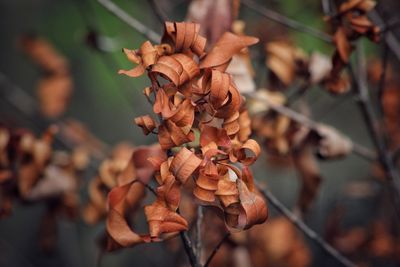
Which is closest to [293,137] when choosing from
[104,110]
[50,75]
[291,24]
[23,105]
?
[291,24]

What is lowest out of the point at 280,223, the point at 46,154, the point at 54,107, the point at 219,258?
the point at 280,223

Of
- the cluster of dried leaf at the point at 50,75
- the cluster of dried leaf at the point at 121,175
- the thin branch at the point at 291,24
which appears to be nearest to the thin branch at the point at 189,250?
the cluster of dried leaf at the point at 121,175

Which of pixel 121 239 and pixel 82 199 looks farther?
pixel 82 199

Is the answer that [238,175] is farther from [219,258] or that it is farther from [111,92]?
[111,92]

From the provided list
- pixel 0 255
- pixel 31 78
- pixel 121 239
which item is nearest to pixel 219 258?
pixel 121 239

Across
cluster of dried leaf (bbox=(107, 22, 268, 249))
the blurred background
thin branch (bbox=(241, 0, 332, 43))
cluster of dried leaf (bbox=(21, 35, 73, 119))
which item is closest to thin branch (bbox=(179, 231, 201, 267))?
cluster of dried leaf (bbox=(107, 22, 268, 249))

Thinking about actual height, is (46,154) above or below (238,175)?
below

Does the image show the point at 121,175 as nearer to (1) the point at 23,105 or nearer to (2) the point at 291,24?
(2) the point at 291,24
